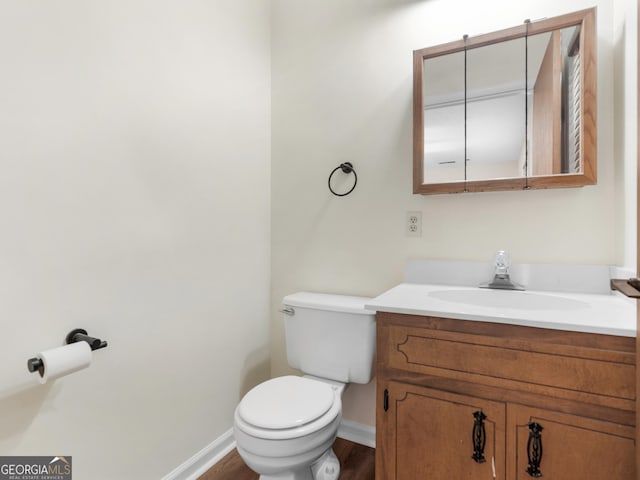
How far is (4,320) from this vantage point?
0.93m

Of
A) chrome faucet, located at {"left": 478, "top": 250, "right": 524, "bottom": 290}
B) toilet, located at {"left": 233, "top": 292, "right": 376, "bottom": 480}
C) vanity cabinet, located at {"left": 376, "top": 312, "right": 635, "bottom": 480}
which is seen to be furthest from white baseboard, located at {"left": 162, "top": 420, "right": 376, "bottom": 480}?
chrome faucet, located at {"left": 478, "top": 250, "right": 524, "bottom": 290}

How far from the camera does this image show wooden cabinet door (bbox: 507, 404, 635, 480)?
34.1 inches

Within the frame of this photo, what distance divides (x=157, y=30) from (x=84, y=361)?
1251 millimetres

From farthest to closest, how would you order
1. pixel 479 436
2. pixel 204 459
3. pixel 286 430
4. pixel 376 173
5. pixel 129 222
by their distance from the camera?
pixel 376 173 → pixel 204 459 → pixel 129 222 → pixel 286 430 → pixel 479 436

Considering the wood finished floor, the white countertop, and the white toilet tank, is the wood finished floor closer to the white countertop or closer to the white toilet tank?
the white toilet tank

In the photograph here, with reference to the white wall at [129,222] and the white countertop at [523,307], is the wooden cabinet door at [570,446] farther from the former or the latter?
the white wall at [129,222]

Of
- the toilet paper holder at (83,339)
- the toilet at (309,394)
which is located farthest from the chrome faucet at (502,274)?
the toilet paper holder at (83,339)

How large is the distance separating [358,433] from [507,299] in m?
1.04

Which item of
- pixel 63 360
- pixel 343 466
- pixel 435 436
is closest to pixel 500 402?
pixel 435 436

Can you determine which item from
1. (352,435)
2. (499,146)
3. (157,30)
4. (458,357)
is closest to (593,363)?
(458,357)

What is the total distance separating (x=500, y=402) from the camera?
99 cm

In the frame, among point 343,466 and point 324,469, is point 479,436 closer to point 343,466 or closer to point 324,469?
point 324,469

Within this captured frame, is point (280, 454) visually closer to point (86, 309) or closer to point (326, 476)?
point (326, 476)

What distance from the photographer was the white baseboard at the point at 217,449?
1.46m
